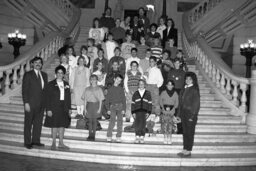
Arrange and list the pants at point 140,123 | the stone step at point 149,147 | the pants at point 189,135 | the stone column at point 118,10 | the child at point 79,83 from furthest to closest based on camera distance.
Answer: the stone column at point 118,10, the child at point 79,83, the pants at point 140,123, the stone step at point 149,147, the pants at point 189,135

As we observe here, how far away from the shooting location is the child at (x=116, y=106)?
773 centimetres

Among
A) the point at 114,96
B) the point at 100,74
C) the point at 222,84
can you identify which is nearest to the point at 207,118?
the point at 222,84

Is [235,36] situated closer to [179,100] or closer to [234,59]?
[234,59]

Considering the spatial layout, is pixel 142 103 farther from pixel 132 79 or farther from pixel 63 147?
pixel 63 147

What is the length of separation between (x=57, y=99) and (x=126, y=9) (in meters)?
13.7

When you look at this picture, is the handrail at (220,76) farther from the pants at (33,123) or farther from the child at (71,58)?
the pants at (33,123)

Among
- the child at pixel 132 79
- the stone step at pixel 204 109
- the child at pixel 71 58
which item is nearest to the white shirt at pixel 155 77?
the child at pixel 132 79

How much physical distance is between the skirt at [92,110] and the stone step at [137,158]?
2.57ft

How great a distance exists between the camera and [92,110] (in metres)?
7.72

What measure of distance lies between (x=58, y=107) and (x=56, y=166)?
130 centimetres

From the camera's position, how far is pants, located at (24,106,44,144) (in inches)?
291

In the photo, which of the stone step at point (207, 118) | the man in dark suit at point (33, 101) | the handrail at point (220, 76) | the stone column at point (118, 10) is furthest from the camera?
the stone column at point (118, 10)

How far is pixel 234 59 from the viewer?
15305mm

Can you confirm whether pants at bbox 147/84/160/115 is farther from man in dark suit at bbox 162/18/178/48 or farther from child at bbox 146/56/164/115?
man in dark suit at bbox 162/18/178/48
